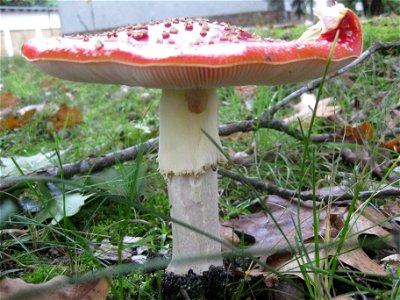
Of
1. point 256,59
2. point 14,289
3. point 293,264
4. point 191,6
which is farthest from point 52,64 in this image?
point 191,6

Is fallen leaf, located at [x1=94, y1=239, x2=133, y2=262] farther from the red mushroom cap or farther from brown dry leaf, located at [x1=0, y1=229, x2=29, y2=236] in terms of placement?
the red mushroom cap

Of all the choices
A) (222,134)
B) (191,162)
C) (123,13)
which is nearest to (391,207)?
(191,162)

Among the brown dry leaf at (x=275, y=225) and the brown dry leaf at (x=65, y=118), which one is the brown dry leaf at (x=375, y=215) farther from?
the brown dry leaf at (x=65, y=118)

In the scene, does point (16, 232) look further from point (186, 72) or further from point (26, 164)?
point (186, 72)

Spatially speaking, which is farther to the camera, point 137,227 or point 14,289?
point 137,227

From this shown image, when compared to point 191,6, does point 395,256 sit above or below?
below

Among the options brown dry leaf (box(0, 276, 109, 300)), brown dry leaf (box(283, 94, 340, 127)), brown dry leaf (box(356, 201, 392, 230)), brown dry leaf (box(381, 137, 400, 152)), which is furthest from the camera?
brown dry leaf (box(283, 94, 340, 127))

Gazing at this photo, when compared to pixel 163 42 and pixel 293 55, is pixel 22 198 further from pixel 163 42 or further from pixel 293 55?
pixel 293 55

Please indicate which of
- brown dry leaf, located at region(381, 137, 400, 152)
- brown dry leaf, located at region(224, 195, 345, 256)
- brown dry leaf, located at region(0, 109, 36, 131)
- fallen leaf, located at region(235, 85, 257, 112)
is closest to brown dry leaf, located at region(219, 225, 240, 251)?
brown dry leaf, located at region(224, 195, 345, 256)
